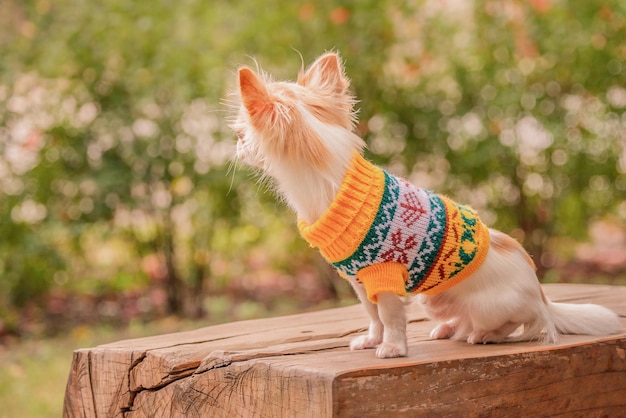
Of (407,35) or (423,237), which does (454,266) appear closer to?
(423,237)

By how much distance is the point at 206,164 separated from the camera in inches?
264

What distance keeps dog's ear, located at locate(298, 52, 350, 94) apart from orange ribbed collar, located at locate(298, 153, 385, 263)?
0.30 metres

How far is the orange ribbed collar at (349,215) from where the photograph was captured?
8.44ft

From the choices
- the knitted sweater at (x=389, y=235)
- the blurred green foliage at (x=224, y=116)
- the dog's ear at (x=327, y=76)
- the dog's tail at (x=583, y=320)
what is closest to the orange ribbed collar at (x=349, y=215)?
the knitted sweater at (x=389, y=235)

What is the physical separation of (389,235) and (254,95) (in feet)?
2.02

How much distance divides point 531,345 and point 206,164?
434 centimetres

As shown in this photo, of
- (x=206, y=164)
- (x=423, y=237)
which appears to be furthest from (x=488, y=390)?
(x=206, y=164)

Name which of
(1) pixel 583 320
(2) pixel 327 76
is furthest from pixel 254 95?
(1) pixel 583 320

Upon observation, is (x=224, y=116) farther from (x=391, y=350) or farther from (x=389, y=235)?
(x=391, y=350)

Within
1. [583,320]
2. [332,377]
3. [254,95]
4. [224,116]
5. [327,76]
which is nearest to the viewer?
[332,377]

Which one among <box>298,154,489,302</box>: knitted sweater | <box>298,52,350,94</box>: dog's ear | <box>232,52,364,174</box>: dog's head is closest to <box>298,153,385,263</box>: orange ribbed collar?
<box>298,154,489,302</box>: knitted sweater

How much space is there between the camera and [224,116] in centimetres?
666

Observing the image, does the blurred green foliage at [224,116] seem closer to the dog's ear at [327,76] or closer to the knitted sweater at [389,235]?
the dog's ear at [327,76]

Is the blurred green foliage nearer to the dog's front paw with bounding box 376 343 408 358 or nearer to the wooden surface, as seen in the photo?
the wooden surface
